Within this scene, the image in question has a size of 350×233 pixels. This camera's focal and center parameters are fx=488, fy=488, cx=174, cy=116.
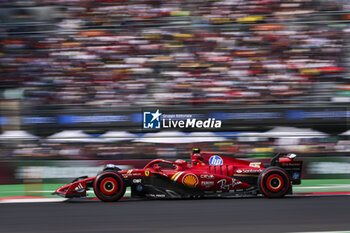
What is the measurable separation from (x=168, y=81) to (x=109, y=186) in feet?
16.4

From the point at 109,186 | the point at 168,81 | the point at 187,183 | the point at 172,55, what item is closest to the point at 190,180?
the point at 187,183

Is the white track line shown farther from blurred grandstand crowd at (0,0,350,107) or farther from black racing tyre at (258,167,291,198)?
blurred grandstand crowd at (0,0,350,107)

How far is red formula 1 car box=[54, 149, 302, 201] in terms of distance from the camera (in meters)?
7.78

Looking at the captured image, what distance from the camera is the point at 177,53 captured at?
496 inches

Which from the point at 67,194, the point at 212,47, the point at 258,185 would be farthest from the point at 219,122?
the point at 67,194

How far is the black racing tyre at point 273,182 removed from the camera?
307 inches

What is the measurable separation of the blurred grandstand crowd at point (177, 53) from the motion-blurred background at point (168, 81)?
3cm

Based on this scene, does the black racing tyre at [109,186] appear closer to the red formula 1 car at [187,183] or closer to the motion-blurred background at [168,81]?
the red formula 1 car at [187,183]

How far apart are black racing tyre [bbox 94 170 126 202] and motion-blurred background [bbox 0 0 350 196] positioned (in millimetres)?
3014

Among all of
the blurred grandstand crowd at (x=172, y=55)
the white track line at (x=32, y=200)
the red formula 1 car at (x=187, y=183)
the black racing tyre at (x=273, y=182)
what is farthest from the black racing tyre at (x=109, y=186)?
the blurred grandstand crowd at (x=172, y=55)

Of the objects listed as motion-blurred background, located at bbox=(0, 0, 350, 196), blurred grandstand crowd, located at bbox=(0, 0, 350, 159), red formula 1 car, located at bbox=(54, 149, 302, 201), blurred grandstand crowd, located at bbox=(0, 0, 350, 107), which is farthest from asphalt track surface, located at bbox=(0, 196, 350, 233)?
blurred grandstand crowd, located at bbox=(0, 0, 350, 107)

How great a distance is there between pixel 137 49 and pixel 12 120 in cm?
361

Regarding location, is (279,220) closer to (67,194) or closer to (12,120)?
(67,194)

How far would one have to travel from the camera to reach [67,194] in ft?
25.6
